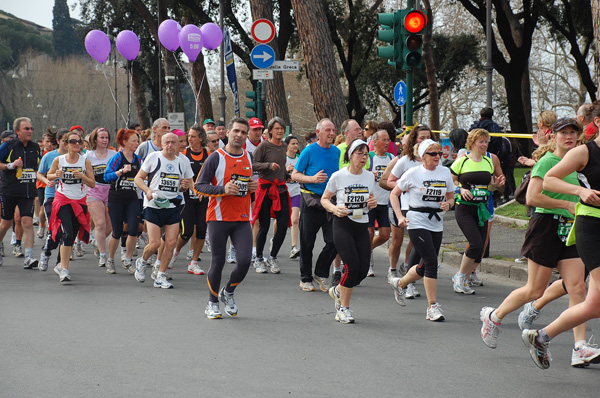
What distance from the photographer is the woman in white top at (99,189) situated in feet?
35.3

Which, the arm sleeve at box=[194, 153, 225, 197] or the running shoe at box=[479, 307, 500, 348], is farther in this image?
the arm sleeve at box=[194, 153, 225, 197]

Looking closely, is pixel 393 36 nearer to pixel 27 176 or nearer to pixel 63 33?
pixel 27 176

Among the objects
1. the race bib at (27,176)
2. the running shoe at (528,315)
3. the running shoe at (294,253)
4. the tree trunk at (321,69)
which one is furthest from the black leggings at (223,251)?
the tree trunk at (321,69)

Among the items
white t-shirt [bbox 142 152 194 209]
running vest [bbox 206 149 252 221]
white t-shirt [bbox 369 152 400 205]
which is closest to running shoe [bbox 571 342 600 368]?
running vest [bbox 206 149 252 221]

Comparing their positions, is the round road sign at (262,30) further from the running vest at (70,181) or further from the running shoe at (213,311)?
the running shoe at (213,311)

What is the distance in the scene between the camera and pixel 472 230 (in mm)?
8500

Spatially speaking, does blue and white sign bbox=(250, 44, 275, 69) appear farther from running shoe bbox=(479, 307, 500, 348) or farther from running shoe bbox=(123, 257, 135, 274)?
running shoe bbox=(479, 307, 500, 348)

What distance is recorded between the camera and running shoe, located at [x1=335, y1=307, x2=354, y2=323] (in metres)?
7.27

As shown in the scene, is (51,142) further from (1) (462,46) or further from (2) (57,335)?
(1) (462,46)

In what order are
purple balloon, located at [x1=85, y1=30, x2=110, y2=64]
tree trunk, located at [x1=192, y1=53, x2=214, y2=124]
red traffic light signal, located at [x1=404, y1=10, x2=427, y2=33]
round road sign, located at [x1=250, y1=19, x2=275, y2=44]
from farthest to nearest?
tree trunk, located at [x1=192, y1=53, x2=214, y2=124], purple balloon, located at [x1=85, y1=30, x2=110, y2=64], round road sign, located at [x1=250, y1=19, x2=275, y2=44], red traffic light signal, located at [x1=404, y1=10, x2=427, y2=33]

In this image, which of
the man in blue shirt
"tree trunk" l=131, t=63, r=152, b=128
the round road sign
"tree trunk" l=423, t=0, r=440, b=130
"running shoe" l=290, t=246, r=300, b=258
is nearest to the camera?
the man in blue shirt

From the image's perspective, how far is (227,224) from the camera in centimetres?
761

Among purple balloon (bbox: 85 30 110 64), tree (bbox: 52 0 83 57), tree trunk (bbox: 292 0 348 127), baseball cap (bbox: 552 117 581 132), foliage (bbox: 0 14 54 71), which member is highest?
tree (bbox: 52 0 83 57)

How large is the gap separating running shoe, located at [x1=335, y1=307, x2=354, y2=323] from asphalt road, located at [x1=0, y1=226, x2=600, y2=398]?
12cm
